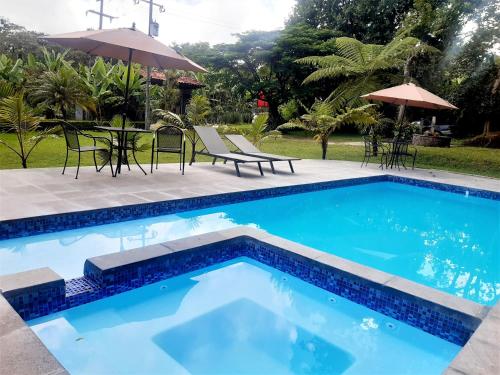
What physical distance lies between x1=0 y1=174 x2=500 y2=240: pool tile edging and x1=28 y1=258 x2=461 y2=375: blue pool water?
62.8 inches

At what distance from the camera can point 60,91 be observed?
16.4m

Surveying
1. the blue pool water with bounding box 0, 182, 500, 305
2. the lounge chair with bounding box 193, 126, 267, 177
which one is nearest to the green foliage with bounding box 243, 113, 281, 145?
the lounge chair with bounding box 193, 126, 267, 177

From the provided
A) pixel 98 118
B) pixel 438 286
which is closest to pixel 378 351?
pixel 438 286

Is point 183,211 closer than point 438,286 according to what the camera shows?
No

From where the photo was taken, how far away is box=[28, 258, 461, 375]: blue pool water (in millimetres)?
2527

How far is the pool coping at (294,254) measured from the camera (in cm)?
191

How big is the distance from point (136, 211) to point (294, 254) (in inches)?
89.0

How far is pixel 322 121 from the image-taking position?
36.1 ft

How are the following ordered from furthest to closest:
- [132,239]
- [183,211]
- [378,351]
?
[183,211]
[132,239]
[378,351]

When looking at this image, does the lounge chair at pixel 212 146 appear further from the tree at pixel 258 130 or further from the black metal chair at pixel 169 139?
the tree at pixel 258 130

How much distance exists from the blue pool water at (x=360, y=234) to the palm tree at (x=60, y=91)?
13.1 meters

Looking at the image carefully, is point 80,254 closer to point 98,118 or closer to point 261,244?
point 261,244

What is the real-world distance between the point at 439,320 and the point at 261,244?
177cm

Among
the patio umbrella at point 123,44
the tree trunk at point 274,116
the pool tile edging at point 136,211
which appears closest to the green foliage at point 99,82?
the tree trunk at point 274,116
